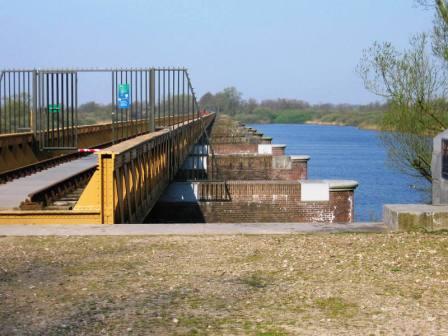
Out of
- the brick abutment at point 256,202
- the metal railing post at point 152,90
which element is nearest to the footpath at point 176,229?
the metal railing post at point 152,90

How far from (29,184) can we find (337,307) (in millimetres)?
10380

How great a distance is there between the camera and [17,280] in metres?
7.60

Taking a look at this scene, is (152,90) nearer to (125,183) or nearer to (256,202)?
(125,183)

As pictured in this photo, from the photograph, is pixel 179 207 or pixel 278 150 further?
pixel 278 150

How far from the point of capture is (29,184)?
51.8 feet

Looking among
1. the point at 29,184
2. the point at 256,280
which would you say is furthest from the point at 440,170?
the point at 29,184

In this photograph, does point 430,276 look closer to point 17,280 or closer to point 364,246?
point 364,246

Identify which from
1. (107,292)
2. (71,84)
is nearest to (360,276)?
(107,292)

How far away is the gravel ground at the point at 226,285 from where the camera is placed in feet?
19.9

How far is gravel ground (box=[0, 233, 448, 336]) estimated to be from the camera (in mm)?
6055

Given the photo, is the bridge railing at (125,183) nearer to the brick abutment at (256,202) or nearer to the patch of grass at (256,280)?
the patch of grass at (256,280)

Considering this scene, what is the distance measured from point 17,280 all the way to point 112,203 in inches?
158

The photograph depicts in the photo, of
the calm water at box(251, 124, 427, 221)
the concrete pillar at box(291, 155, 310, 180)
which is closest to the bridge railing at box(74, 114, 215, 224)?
the calm water at box(251, 124, 427, 221)

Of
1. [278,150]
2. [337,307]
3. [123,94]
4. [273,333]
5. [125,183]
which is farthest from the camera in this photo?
[278,150]
